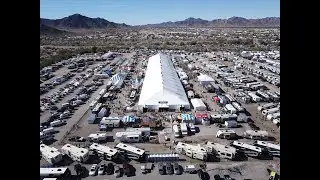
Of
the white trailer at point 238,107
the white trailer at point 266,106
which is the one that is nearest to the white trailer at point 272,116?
the white trailer at point 266,106

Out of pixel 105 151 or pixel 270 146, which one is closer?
pixel 105 151

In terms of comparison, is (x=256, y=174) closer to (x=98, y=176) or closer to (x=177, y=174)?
(x=177, y=174)

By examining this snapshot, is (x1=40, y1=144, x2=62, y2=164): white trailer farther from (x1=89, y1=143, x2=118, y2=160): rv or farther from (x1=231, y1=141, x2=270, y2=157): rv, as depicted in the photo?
(x1=231, y1=141, x2=270, y2=157): rv

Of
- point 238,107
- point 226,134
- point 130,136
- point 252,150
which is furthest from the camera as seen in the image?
point 238,107

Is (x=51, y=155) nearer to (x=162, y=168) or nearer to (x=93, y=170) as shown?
(x=93, y=170)

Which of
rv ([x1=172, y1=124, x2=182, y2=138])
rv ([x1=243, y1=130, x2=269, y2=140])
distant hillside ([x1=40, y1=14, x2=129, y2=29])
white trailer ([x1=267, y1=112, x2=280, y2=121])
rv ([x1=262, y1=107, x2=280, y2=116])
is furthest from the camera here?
distant hillside ([x1=40, y1=14, x2=129, y2=29])

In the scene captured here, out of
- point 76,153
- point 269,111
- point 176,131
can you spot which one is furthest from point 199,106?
point 76,153

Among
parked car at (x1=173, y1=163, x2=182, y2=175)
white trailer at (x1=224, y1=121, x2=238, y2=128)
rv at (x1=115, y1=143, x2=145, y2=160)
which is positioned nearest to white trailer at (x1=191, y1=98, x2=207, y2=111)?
white trailer at (x1=224, y1=121, x2=238, y2=128)

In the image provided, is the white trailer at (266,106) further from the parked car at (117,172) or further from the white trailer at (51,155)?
the white trailer at (51,155)
